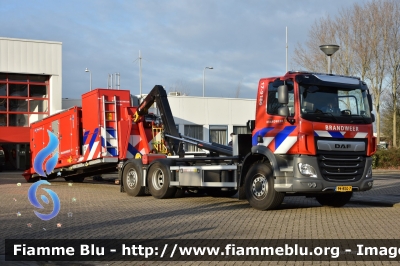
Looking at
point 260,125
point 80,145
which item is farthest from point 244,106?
point 260,125

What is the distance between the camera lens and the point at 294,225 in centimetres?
1180

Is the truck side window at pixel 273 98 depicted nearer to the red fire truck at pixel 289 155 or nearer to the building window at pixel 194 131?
the red fire truck at pixel 289 155

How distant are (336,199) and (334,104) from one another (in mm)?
2717

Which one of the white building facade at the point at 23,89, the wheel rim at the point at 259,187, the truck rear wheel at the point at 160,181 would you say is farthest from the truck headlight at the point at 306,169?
the white building facade at the point at 23,89

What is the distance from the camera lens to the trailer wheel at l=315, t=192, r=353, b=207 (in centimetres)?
1532

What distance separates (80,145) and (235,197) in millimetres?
6578

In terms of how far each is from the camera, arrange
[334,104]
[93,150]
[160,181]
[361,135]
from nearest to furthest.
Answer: [334,104], [361,135], [160,181], [93,150]

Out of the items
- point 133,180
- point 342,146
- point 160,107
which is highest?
point 160,107

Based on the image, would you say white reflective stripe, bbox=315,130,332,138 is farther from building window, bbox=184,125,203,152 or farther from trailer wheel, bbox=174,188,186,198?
building window, bbox=184,125,203,152

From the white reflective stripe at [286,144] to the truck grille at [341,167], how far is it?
66 centimetres

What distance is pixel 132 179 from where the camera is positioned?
19.0m

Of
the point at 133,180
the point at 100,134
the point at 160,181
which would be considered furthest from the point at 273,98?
the point at 100,134

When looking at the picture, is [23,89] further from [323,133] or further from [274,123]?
[323,133]

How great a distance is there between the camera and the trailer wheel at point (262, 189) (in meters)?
14.2
